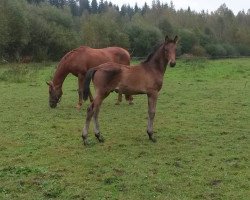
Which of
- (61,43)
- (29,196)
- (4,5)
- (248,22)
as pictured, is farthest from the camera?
(248,22)

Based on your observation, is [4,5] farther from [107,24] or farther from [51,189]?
[51,189]

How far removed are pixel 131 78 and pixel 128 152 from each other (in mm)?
1499

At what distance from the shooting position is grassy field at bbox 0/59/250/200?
5629 mm

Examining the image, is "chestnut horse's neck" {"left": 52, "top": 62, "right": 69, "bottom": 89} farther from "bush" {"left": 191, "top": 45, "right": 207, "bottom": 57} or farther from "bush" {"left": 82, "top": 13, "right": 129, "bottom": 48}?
"bush" {"left": 191, "top": 45, "right": 207, "bottom": 57}

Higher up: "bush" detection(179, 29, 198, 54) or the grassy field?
"bush" detection(179, 29, 198, 54)

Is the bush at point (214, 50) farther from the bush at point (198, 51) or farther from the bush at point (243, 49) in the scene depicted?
the bush at point (243, 49)

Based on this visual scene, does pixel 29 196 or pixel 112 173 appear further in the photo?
pixel 112 173

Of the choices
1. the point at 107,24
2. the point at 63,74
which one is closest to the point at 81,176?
the point at 63,74

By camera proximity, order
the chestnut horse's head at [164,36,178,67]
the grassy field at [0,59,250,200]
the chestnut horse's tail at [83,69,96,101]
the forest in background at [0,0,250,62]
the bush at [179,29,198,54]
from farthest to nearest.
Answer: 1. the bush at [179,29,198,54]
2. the forest in background at [0,0,250,62]
3. the chestnut horse's head at [164,36,178,67]
4. the chestnut horse's tail at [83,69,96,101]
5. the grassy field at [0,59,250,200]

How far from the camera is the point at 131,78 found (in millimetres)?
8102

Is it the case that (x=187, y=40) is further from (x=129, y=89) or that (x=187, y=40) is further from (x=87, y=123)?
(x=87, y=123)

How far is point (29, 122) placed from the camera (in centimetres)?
1047

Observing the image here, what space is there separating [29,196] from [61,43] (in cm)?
3502

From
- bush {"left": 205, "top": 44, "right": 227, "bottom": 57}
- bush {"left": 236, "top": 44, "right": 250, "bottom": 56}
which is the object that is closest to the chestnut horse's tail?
bush {"left": 205, "top": 44, "right": 227, "bottom": 57}
